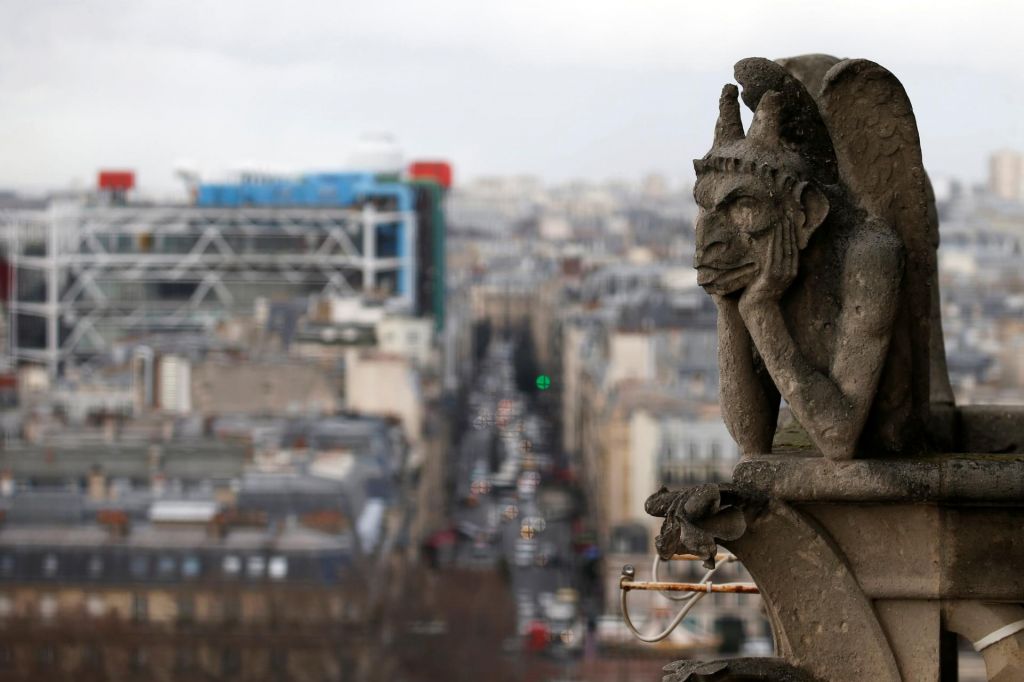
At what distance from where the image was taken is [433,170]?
161500 millimetres

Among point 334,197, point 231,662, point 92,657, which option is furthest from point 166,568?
point 334,197

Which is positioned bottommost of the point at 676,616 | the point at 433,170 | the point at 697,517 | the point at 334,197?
the point at 334,197

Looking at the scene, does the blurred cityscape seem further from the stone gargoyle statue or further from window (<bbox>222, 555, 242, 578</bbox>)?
the stone gargoyle statue

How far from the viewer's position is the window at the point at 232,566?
6562 cm

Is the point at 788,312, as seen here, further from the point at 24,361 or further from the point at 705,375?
the point at 24,361

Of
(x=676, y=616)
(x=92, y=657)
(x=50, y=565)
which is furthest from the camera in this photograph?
(x=50, y=565)

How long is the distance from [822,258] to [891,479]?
0.48 m

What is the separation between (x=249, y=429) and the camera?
80688 mm

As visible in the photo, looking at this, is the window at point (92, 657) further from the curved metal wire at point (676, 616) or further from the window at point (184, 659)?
the curved metal wire at point (676, 616)

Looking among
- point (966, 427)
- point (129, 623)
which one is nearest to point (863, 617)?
point (966, 427)

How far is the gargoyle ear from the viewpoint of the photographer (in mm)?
5758

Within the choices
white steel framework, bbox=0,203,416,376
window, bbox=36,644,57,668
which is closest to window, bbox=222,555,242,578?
window, bbox=36,644,57,668

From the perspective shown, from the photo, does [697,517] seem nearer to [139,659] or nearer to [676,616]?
[676,616]

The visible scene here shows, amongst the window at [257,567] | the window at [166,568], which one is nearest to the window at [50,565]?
the window at [166,568]
